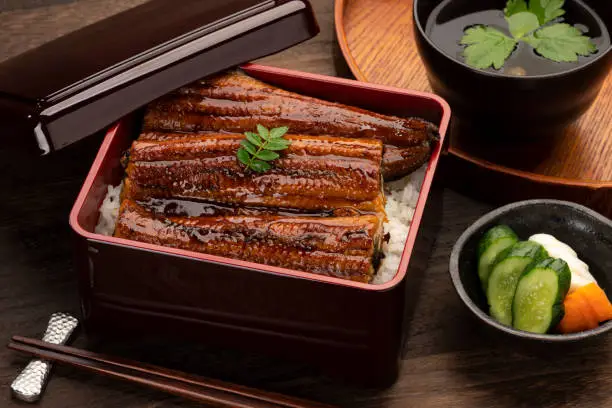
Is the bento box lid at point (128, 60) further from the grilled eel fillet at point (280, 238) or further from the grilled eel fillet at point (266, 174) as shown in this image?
the grilled eel fillet at point (280, 238)

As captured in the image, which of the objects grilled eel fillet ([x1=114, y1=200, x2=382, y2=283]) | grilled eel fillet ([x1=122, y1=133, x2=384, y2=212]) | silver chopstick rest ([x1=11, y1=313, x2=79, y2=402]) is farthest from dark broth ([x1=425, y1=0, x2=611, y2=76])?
silver chopstick rest ([x1=11, y1=313, x2=79, y2=402])

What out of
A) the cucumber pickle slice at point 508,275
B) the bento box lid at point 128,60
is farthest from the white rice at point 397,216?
the bento box lid at point 128,60

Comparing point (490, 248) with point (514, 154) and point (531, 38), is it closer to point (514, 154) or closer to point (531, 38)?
point (514, 154)

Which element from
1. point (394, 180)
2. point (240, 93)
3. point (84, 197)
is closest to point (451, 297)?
point (394, 180)

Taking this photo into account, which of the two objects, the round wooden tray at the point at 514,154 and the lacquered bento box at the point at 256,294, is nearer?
the lacquered bento box at the point at 256,294

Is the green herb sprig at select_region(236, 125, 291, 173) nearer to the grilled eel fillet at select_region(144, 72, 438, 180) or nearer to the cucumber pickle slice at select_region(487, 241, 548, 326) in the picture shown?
the grilled eel fillet at select_region(144, 72, 438, 180)

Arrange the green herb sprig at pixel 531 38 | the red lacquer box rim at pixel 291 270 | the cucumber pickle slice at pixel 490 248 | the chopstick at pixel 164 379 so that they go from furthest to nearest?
the green herb sprig at pixel 531 38
the cucumber pickle slice at pixel 490 248
the chopstick at pixel 164 379
the red lacquer box rim at pixel 291 270

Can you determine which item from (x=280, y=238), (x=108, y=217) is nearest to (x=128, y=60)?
(x=108, y=217)

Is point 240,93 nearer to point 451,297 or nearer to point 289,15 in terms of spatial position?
point 289,15
